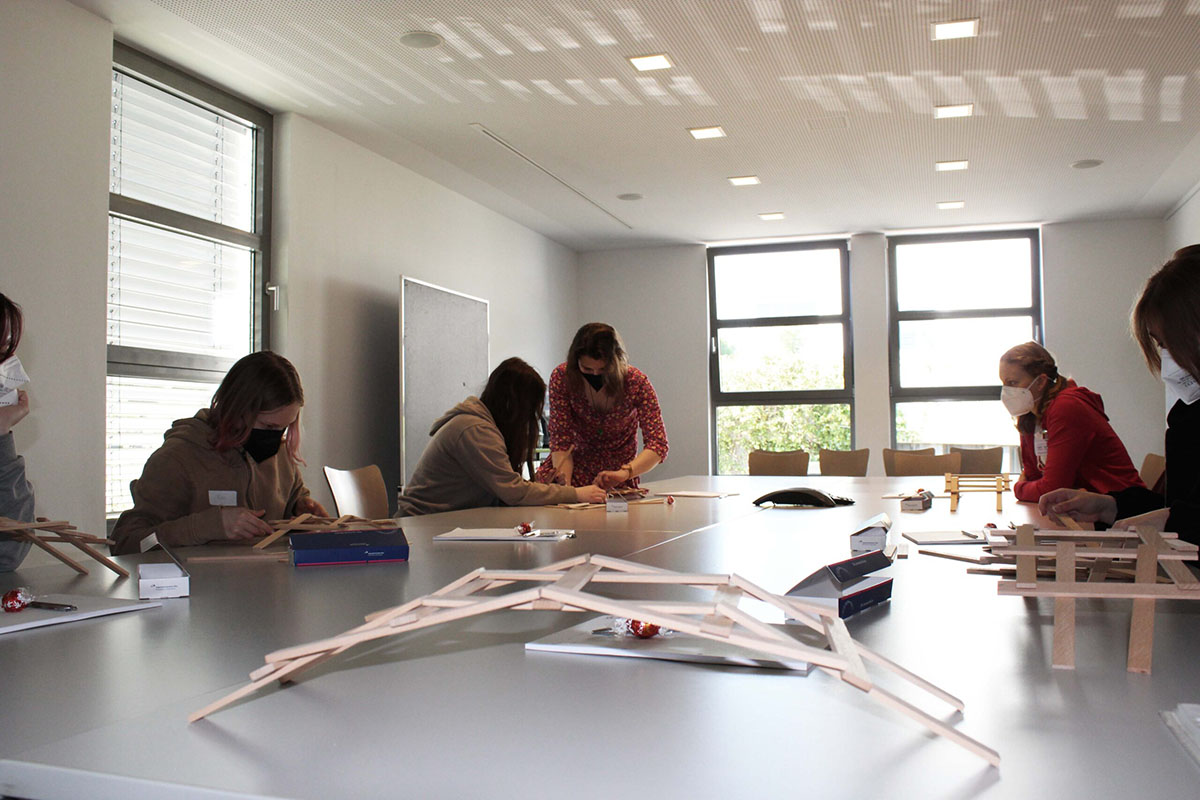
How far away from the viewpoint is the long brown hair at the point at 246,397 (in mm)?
2375

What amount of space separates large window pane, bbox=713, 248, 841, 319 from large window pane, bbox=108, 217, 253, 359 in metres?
5.40

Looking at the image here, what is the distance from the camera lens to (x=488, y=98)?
5105 millimetres

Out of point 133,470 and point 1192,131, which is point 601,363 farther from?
point 1192,131

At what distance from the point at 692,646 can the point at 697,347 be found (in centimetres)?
867

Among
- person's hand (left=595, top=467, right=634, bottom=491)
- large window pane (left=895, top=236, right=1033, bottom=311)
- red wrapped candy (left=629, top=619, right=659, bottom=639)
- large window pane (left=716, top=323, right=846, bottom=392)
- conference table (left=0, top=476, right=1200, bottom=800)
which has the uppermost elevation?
large window pane (left=895, top=236, right=1033, bottom=311)

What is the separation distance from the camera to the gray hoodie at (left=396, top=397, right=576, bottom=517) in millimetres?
3199

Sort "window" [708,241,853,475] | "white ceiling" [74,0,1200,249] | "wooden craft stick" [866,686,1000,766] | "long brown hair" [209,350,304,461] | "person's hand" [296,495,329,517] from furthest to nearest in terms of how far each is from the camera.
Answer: "window" [708,241,853,475] < "white ceiling" [74,0,1200,249] < "person's hand" [296,495,329,517] < "long brown hair" [209,350,304,461] < "wooden craft stick" [866,686,1000,766]

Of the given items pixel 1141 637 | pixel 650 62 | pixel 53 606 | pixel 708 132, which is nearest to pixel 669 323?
pixel 708 132

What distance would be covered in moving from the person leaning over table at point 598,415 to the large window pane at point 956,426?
588 centimetres

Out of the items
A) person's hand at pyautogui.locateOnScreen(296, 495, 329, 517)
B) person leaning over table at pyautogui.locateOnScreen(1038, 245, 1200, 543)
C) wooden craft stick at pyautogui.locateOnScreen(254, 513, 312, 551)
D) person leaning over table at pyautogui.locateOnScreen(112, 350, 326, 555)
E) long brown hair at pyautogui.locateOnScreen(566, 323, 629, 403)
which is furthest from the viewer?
long brown hair at pyautogui.locateOnScreen(566, 323, 629, 403)

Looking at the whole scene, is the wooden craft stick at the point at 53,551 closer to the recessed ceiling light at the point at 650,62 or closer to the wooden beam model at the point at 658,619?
the wooden beam model at the point at 658,619

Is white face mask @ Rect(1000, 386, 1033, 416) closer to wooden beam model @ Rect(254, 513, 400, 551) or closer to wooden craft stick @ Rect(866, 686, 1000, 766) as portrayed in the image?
wooden beam model @ Rect(254, 513, 400, 551)

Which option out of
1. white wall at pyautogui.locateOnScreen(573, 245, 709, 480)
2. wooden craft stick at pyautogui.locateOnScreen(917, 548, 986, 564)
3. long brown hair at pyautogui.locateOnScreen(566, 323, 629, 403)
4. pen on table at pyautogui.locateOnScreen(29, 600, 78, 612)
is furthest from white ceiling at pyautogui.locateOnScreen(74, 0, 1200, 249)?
pen on table at pyautogui.locateOnScreen(29, 600, 78, 612)

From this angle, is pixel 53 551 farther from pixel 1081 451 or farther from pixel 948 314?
pixel 948 314
